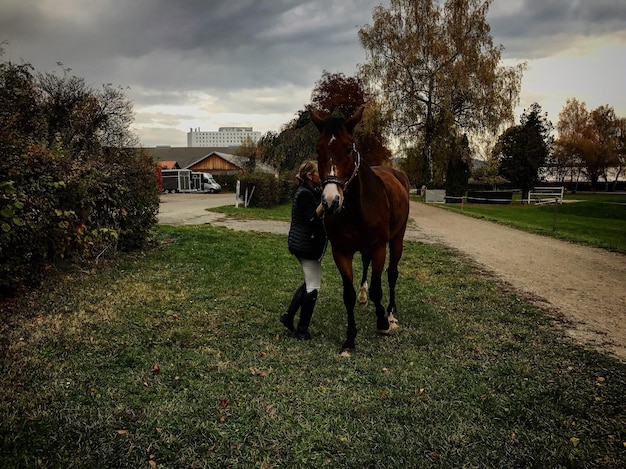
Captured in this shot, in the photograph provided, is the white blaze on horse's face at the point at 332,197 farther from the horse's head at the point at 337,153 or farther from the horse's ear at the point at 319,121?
the horse's ear at the point at 319,121

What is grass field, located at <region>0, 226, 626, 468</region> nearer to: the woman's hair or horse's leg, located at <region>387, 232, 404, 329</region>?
horse's leg, located at <region>387, 232, 404, 329</region>

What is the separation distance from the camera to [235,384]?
342cm

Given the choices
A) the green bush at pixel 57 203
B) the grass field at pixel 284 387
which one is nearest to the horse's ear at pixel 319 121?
the grass field at pixel 284 387

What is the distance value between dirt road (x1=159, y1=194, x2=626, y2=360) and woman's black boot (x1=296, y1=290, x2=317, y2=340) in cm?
290

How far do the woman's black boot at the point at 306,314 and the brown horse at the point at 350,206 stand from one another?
0.35 meters

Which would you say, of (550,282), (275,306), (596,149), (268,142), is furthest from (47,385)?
(596,149)

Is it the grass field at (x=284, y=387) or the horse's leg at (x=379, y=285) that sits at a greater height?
the horse's leg at (x=379, y=285)

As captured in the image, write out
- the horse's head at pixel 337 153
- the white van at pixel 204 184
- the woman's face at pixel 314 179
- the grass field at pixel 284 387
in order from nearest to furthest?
the grass field at pixel 284 387 < the horse's head at pixel 337 153 < the woman's face at pixel 314 179 < the white van at pixel 204 184

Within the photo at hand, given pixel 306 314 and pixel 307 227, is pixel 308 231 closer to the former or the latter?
pixel 307 227

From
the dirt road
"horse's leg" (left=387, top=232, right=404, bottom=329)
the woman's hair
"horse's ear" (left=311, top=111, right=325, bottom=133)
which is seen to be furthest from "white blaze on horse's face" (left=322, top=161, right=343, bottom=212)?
the dirt road

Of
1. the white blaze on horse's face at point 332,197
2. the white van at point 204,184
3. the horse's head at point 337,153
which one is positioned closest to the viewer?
the white blaze on horse's face at point 332,197

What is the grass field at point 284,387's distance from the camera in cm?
258

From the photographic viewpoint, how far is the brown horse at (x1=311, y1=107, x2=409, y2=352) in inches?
143

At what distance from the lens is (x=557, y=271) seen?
330 inches
